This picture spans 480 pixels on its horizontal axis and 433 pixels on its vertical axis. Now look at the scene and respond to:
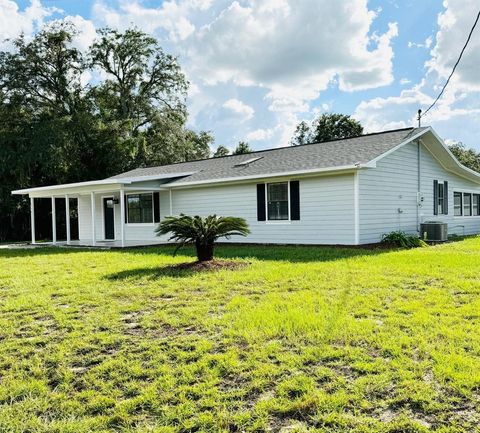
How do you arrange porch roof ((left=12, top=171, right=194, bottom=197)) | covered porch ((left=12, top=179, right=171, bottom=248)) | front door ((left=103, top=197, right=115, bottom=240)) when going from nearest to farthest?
1. porch roof ((left=12, top=171, right=194, bottom=197))
2. covered porch ((left=12, top=179, right=171, bottom=248))
3. front door ((left=103, top=197, right=115, bottom=240))

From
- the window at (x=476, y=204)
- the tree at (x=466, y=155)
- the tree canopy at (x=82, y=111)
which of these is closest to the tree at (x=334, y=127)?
the tree at (x=466, y=155)

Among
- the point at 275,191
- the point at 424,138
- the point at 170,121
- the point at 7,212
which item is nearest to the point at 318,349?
the point at 275,191

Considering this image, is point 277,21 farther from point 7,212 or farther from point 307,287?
point 7,212

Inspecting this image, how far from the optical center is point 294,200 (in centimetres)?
1366

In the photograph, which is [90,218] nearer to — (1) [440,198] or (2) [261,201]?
(2) [261,201]

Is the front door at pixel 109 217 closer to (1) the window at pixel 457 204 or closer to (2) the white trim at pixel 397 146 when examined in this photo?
(2) the white trim at pixel 397 146

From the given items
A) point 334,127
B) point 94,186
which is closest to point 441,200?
point 94,186

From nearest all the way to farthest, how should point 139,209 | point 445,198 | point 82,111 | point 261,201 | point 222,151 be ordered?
point 261,201 < point 445,198 < point 139,209 < point 82,111 < point 222,151

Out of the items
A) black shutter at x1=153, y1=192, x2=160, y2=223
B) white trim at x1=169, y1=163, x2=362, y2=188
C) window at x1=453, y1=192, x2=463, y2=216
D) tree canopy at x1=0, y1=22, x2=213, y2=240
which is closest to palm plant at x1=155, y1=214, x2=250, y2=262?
white trim at x1=169, y1=163, x2=362, y2=188

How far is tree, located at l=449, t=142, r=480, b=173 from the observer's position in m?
40.3

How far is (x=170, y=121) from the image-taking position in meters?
31.0

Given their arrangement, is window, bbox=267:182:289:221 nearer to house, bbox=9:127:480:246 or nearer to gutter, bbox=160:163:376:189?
house, bbox=9:127:480:246

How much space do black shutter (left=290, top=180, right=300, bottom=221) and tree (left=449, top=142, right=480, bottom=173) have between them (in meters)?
30.8

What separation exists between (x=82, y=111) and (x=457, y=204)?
21373 millimetres
